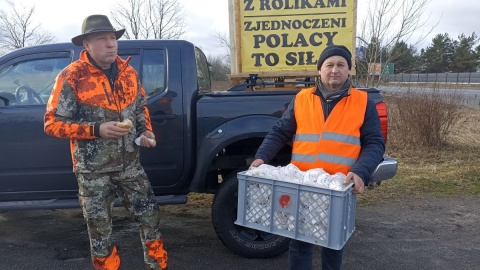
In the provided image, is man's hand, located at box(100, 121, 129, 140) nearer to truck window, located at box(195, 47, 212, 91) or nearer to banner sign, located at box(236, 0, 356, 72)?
truck window, located at box(195, 47, 212, 91)

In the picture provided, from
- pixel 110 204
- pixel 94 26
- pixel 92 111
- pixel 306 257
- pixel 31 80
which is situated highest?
pixel 94 26

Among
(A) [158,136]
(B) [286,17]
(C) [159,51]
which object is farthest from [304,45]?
(A) [158,136]

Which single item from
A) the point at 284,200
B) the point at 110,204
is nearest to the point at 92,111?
the point at 110,204

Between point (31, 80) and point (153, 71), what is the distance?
1.07 m

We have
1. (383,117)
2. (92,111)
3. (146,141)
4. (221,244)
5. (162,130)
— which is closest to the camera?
(92,111)

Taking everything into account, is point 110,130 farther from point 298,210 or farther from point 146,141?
point 298,210

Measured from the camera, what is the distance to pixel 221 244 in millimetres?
4066

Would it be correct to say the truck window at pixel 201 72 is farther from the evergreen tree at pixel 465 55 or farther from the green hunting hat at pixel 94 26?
the evergreen tree at pixel 465 55

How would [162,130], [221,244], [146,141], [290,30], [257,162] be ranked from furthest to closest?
1. [290,30]
2. [221,244]
3. [162,130]
4. [146,141]
5. [257,162]

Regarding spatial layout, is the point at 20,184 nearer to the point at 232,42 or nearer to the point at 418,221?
the point at 232,42

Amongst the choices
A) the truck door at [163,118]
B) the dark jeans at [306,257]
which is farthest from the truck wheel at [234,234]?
the dark jeans at [306,257]

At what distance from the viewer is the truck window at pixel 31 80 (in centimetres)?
362

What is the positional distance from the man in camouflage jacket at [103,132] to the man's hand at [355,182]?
1.37 meters

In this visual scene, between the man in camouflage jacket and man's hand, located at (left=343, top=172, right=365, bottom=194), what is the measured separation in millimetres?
1374
